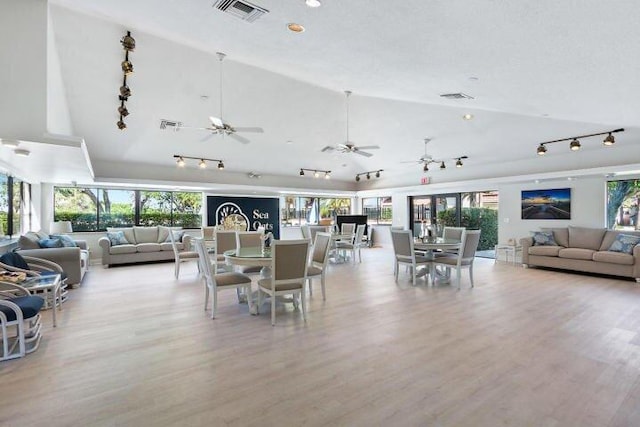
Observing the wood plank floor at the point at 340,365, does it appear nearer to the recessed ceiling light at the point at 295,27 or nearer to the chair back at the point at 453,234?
the chair back at the point at 453,234

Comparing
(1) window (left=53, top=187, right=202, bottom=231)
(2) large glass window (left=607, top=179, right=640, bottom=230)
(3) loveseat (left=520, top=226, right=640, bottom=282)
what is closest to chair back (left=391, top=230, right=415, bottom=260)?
(3) loveseat (left=520, top=226, right=640, bottom=282)

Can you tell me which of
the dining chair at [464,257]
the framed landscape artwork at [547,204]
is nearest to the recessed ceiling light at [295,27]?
the dining chair at [464,257]

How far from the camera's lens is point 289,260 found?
400cm

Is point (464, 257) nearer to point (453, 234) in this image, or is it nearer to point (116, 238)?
point (453, 234)

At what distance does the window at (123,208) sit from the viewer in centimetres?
922

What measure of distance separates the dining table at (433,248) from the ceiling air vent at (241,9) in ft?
15.2

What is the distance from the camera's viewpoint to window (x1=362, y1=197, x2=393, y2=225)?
13.3m

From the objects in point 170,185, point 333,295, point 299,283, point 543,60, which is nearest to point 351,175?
point 170,185

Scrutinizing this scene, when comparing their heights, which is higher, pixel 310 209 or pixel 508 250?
pixel 310 209

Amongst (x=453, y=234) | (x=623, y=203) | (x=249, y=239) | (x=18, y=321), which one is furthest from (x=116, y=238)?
(x=623, y=203)

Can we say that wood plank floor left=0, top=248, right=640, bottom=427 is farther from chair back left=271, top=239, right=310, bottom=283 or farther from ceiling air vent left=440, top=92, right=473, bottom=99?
ceiling air vent left=440, top=92, right=473, bottom=99

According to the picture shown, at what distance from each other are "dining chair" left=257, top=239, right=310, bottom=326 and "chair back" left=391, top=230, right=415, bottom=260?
8.51 feet

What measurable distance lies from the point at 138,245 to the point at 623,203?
38.8 feet

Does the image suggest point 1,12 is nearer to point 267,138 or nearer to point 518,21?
point 518,21
